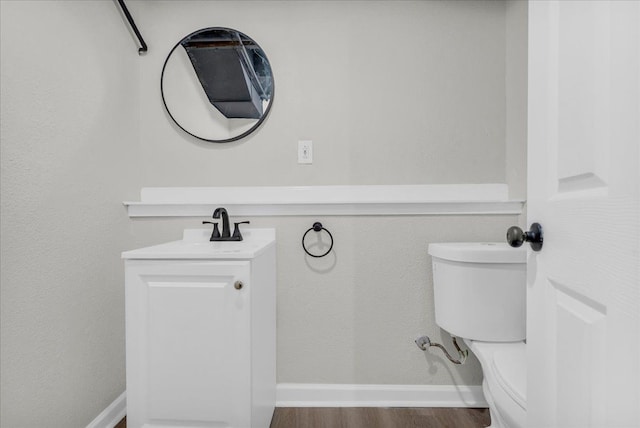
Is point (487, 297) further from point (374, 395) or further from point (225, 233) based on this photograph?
point (225, 233)

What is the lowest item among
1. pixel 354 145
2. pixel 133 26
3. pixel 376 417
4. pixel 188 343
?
pixel 376 417

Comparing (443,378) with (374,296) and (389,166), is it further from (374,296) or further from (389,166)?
(389,166)

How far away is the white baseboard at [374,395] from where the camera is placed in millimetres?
1600

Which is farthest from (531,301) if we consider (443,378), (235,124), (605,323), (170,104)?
(170,104)

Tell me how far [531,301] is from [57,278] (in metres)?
1.40

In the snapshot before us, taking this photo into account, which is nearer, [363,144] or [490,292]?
[490,292]

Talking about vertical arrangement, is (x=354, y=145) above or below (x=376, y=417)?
above

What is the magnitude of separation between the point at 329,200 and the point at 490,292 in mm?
751

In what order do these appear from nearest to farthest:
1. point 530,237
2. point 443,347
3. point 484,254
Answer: point 530,237
point 484,254
point 443,347

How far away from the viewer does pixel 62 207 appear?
121 centimetres

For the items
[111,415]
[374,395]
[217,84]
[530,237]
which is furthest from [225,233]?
[530,237]

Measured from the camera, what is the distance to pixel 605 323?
1.72 ft

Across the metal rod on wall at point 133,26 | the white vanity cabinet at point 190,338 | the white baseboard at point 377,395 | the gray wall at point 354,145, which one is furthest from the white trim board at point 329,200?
the white baseboard at point 377,395

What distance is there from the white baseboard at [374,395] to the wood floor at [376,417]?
23mm
